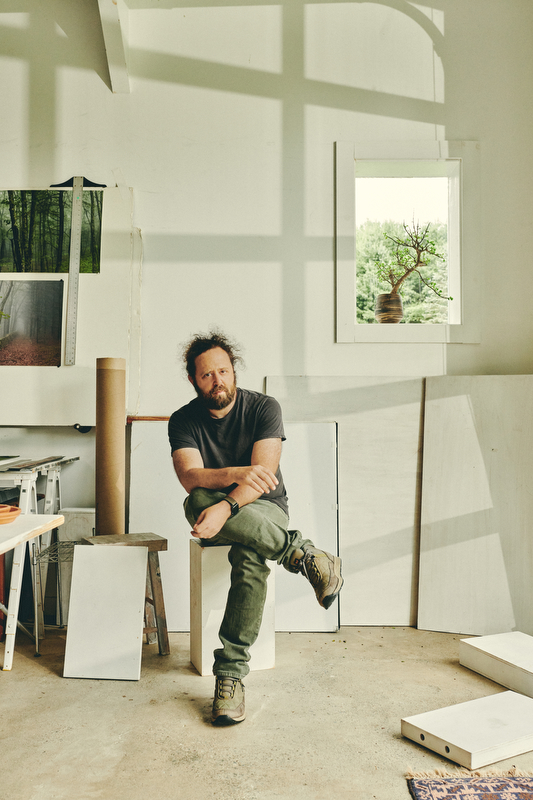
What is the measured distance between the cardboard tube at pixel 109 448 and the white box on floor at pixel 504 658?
174cm

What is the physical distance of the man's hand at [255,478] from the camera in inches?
95.8

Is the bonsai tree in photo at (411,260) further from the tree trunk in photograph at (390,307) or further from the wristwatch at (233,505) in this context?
the wristwatch at (233,505)

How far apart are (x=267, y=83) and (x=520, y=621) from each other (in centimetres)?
325

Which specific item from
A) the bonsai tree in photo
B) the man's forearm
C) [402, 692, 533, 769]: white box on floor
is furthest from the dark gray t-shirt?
the bonsai tree in photo

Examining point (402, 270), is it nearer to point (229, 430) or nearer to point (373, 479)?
point (373, 479)

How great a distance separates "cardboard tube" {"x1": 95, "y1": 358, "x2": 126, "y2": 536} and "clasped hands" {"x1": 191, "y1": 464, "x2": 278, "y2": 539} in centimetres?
73

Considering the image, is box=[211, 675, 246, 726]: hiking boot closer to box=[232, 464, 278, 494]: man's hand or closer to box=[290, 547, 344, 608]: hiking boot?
box=[290, 547, 344, 608]: hiking boot

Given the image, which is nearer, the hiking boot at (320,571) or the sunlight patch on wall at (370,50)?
the hiking boot at (320,571)


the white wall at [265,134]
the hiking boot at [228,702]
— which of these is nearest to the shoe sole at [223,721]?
the hiking boot at [228,702]

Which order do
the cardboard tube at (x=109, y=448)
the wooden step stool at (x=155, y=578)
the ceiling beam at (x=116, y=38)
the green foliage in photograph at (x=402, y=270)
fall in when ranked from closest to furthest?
the wooden step stool at (x=155, y=578) → the cardboard tube at (x=109, y=448) → the ceiling beam at (x=116, y=38) → the green foliage in photograph at (x=402, y=270)

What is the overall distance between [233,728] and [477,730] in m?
0.83

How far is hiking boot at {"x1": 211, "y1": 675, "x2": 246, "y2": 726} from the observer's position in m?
2.11

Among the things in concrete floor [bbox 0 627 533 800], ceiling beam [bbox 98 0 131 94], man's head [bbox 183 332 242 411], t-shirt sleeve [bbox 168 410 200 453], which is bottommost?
concrete floor [bbox 0 627 533 800]

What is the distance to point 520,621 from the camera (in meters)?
3.04
